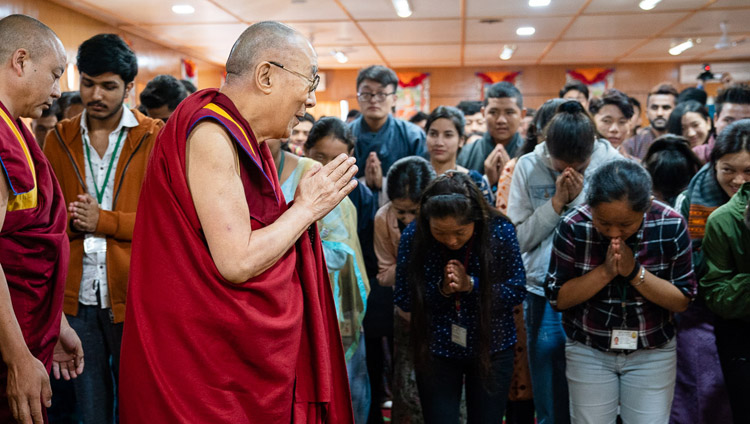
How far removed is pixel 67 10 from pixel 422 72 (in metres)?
6.15

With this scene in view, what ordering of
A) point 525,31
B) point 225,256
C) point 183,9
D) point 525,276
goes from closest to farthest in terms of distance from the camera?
point 225,256, point 525,276, point 183,9, point 525,31

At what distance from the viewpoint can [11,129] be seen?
5.33 ft

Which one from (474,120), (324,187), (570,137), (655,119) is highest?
(474,120)

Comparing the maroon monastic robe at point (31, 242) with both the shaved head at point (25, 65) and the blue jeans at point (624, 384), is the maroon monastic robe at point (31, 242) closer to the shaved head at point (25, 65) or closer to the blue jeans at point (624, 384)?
the shaved head at point (25, 65)

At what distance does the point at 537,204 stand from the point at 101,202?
5.65 ft

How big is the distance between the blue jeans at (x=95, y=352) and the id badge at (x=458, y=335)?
117 centimetres

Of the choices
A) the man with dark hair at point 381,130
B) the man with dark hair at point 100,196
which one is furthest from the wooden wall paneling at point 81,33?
the man with dark hair at point 100,196

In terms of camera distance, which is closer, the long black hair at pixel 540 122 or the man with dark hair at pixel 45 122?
the long black hair at pixel 540 122

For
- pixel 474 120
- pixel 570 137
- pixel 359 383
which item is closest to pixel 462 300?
pixel 359 383

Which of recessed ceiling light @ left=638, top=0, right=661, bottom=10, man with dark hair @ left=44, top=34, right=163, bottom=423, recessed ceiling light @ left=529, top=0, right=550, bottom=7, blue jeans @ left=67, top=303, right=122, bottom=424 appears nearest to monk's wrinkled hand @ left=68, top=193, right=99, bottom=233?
man with dark hair @ left=44, top=34, right=163, bottom=423

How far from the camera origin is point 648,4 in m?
6.40

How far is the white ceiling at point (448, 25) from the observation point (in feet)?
21.1

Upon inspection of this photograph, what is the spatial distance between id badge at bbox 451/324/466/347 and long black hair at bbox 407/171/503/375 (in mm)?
58

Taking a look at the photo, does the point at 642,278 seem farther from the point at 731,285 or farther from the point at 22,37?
the point at 22,37
